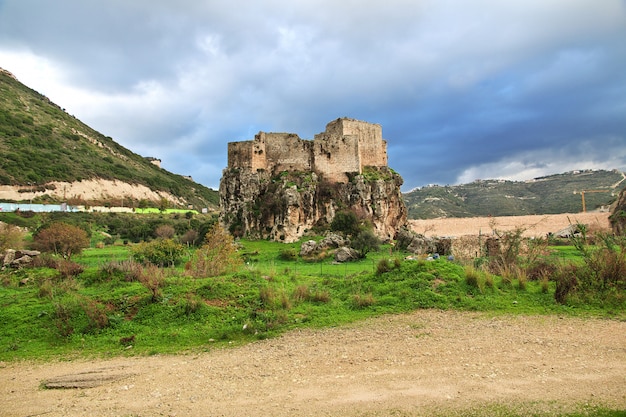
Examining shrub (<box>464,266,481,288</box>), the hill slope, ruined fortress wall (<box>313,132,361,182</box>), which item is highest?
the hill slope

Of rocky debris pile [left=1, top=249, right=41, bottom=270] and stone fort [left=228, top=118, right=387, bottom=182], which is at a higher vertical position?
stone fort [left=228, top=118, right=387, bottom=182]

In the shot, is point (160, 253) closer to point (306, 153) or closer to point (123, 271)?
point (123, 271)

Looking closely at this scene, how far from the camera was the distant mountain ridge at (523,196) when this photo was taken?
88.9 metres

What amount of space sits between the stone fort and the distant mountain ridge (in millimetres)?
52680

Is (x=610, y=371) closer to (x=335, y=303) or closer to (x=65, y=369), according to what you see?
(x=335, y=303)

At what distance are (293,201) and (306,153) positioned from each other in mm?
5610

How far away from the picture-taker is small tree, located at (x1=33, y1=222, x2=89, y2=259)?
26.1 metres

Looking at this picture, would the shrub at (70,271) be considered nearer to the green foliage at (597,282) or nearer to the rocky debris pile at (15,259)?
the rocky debris pile at (15,259)

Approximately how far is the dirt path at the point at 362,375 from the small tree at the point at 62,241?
20.3 meters

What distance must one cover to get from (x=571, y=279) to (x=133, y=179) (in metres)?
84.4

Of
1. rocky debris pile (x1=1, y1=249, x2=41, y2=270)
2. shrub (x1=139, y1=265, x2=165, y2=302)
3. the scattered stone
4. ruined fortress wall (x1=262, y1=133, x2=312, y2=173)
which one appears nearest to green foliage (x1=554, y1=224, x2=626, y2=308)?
the scattered stone

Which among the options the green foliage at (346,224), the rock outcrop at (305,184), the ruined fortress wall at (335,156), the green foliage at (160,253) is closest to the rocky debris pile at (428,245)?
the green foliage at (346,224)

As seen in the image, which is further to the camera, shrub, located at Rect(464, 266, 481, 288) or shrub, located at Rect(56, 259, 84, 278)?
shrub, located at Rect(56, 259, 84, 278)

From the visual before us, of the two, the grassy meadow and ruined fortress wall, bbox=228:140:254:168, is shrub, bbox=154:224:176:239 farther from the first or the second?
the grassy meadow
